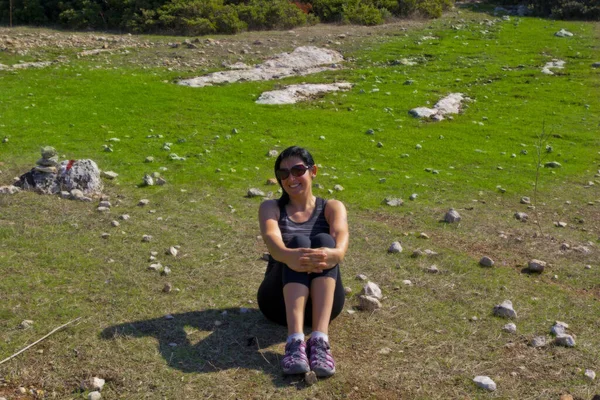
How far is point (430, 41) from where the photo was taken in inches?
961

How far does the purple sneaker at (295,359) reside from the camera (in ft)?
16.9

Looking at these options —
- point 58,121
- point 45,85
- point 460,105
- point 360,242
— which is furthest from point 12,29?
point 360,242

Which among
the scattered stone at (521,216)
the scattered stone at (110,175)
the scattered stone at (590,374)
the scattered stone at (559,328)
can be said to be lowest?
the scattered stone at (521,216)

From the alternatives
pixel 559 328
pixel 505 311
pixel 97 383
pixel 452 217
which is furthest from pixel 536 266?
pixel 97 383

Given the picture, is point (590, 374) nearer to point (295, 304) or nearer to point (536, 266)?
point (295, 304)

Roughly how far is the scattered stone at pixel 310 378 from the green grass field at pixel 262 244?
0.09 meters

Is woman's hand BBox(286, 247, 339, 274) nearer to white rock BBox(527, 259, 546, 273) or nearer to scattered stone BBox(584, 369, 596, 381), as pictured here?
scattered stone BBox(584, 369, 596, 381)

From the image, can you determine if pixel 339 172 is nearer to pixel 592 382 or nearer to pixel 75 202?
pixel 75 202

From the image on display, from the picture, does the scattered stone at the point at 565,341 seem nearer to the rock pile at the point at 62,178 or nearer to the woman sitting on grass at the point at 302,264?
the woman sitting on grass at the point at 302,264

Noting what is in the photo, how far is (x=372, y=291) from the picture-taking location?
6727 mm

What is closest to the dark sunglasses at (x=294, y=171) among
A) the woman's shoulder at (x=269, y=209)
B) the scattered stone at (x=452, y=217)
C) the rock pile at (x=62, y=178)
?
the woman's shoulder at (x=269, y=209)

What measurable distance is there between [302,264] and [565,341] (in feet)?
7.73

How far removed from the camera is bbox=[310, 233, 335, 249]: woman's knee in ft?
19.0

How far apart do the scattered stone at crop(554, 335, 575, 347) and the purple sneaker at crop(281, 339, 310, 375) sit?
2.24 m
